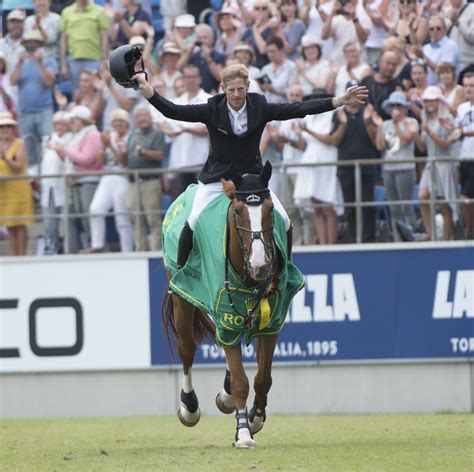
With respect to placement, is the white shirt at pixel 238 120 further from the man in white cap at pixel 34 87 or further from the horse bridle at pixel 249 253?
the man in white cap at pixel 34 87

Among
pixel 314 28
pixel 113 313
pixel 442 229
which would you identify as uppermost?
pixel 314 28

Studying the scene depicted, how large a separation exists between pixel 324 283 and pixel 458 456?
6085 millimetres

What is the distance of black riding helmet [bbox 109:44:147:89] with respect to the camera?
971 centimetres

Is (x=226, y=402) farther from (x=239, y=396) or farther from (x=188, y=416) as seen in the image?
(x=239, y=396)

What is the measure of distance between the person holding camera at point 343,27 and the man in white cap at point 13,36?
15.4 feet

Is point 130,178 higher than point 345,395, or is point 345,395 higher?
point 130,178

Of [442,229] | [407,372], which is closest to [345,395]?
[407,372]

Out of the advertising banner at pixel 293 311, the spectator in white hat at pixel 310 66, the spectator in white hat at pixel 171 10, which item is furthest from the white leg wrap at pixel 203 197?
the spectator in white hat at pixel 171 10

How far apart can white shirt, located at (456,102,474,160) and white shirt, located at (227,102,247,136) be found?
4811 mm

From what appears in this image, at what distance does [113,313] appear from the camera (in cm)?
1533

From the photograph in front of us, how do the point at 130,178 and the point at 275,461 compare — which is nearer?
the point at 275,461

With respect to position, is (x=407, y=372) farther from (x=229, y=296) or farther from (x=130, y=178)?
(x=229, y=296)

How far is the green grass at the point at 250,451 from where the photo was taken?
8.51 m

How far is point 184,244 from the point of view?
10.4 m
